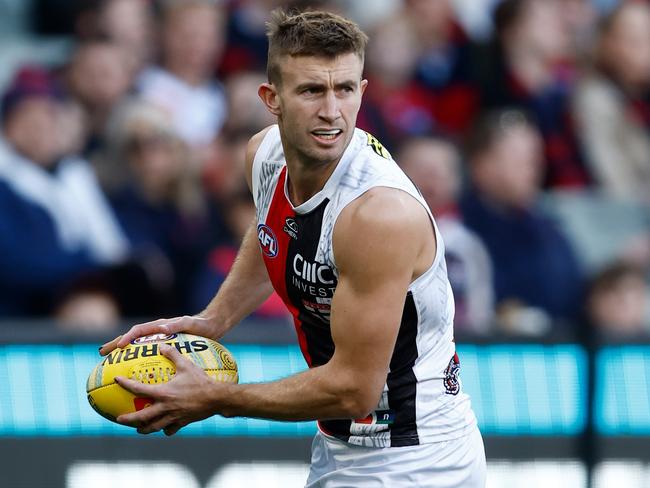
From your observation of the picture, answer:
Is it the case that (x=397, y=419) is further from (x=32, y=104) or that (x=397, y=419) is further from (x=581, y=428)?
(x=32, y=104)

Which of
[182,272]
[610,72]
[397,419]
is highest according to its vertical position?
[610,72]

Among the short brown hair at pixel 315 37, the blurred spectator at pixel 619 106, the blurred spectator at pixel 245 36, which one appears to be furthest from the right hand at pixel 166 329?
the blurred spectator at pixel 619 106

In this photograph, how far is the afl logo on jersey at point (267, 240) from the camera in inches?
168

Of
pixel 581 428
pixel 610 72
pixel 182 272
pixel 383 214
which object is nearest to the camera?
pixel 383 214

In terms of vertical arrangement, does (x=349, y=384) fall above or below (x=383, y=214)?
below

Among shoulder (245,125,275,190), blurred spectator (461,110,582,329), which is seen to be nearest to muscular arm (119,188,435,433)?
shoulder (245,125,275,190)

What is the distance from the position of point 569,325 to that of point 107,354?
322 centimetres

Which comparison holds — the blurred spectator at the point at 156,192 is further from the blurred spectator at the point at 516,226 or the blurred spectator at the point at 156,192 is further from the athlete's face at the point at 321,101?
the athlete's face at the point at 321,101

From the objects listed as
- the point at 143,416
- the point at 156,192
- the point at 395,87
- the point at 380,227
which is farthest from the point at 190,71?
the point at 380,227

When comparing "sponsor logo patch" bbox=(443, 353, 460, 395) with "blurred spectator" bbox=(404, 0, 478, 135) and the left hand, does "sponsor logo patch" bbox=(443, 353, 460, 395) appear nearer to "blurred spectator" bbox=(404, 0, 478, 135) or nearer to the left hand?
the left hand

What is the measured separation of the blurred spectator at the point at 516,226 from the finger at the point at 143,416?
168 inches

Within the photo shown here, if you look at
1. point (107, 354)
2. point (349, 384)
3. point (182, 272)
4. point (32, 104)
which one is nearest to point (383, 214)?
point (349, 384)

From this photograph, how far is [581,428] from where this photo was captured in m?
6.75

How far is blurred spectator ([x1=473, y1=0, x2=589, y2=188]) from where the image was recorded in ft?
30.1
